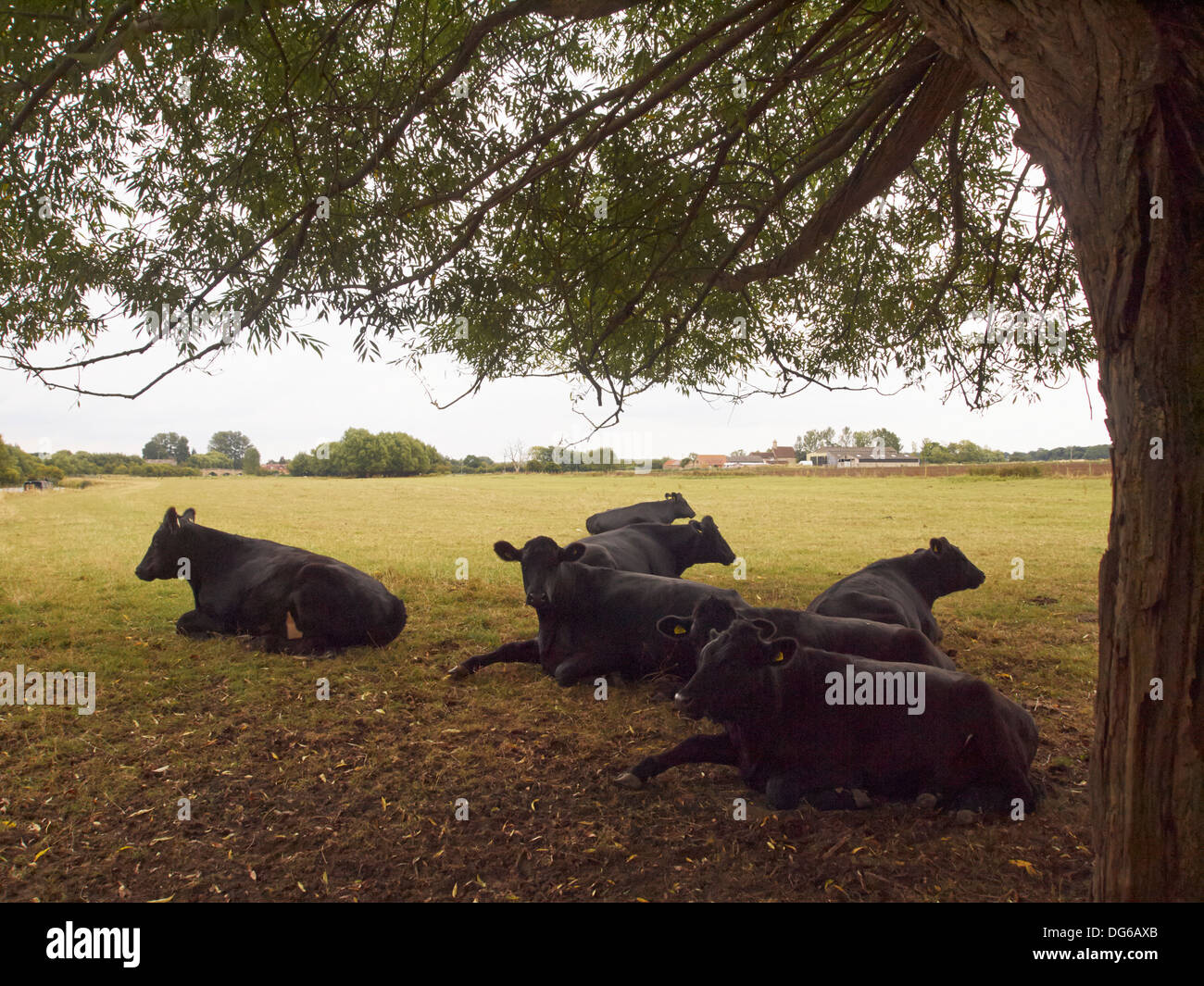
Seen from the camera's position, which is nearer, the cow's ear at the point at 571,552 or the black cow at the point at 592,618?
the black cow at the point at 592,618

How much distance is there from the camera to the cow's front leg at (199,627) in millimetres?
7676

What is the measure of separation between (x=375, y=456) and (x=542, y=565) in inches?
1119

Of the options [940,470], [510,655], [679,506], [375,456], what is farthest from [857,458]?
[510,655]

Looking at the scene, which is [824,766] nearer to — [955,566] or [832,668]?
[832,668]

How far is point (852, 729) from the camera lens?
3.99 metres

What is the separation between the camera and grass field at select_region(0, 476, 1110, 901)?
10.8 ft

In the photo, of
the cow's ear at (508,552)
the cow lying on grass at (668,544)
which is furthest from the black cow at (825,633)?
the cow lying on grass at (668,544)

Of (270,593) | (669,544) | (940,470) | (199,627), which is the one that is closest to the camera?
(270,593)

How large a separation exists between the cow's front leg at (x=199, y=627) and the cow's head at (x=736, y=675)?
562 cm

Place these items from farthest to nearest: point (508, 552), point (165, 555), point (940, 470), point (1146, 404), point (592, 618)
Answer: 1. point (940, 470)
2. point (165, 555)
3. point (508, 552)
4. point (592, 618)
5. point (1146, 404)

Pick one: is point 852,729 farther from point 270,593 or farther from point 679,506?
point 679,506

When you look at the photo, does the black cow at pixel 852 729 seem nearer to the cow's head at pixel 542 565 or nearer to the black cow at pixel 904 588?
the black cow at pixel 904 588

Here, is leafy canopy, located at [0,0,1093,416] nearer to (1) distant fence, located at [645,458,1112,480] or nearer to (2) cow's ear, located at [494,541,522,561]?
(2) cow's ear, located at [494,541,522,561]

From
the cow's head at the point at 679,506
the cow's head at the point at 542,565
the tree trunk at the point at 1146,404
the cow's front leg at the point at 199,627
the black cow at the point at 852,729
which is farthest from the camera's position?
the cow's head at the point at 679,506
